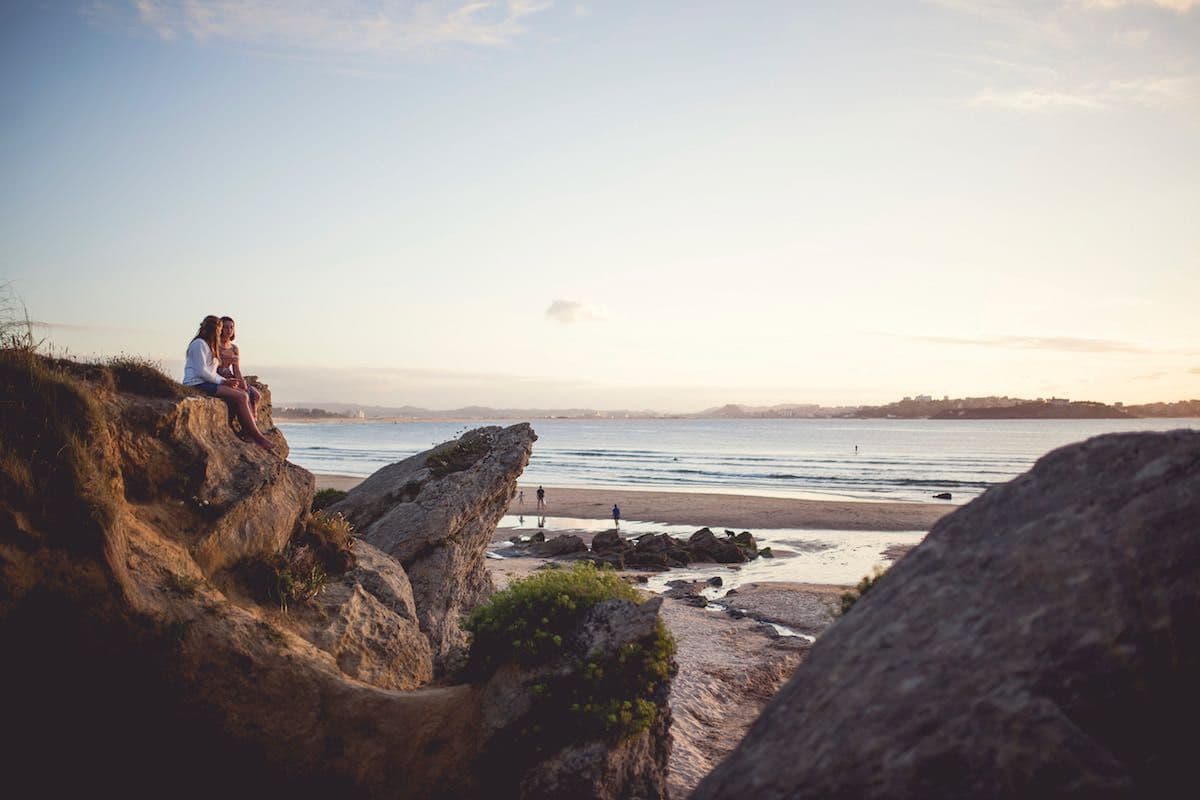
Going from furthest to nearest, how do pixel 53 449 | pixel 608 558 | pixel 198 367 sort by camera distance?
1. pixel 608 558
2. pixel 198 367
3. pixel 53 449

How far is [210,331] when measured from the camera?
1116 centimetres

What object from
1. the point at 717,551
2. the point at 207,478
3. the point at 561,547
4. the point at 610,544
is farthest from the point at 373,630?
the point at 561,547

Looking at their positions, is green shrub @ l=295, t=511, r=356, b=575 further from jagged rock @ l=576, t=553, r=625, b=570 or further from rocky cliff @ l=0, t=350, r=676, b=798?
jagged rock @ l=576, t=553, r=625, b=570

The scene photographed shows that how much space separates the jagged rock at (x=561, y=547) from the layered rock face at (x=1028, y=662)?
30085mm

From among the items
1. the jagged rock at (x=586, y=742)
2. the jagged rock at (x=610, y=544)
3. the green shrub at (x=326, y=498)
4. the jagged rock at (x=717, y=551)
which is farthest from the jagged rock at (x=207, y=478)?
the jagged rock at (x=717, y=551)

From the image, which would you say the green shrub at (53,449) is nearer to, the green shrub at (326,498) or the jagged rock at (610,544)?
the green shrub at (326,498)

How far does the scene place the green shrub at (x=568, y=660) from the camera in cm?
796

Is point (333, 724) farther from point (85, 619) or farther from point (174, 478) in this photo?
point (174, 478)

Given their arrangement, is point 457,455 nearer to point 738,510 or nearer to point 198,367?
point 198,367

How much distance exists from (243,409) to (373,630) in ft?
11.5

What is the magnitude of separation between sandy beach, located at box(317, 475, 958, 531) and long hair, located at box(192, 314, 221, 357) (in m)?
36.4

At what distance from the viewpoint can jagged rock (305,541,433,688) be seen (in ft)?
32.2

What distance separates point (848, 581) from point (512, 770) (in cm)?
2283

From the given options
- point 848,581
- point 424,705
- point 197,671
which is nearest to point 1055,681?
point 424,705
